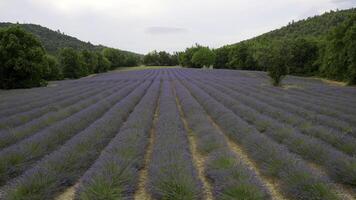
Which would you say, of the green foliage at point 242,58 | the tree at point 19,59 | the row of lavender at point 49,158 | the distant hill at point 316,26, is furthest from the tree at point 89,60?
the row of lavender at point 49,158

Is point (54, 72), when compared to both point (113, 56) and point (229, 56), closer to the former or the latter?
point (113, 56)

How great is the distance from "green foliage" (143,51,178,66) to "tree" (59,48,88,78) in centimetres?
4761

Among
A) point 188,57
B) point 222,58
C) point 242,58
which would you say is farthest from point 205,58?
point 242,58

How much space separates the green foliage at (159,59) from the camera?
9706 cm

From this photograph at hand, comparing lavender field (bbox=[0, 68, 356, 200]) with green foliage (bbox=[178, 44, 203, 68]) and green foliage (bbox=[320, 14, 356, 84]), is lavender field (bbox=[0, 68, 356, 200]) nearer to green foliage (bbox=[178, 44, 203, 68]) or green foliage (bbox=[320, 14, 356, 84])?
green foliage (bbox=[320, 14, 356, 84])

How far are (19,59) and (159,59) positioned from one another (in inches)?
2891

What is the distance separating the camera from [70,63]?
49.1m

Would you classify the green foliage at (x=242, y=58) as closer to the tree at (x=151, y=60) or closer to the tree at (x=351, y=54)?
the tree at (x=351, y=54)

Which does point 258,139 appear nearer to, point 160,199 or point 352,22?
point 160,199

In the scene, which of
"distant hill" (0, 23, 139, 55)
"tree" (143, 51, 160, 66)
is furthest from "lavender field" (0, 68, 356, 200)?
"tree" (143, 51, 160, 66)

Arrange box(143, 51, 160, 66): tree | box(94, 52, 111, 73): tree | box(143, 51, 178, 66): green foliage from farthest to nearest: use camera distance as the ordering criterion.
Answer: box(143, 51, 178, 66): green foliage, box(143, 51, 160, 66): tree, box(94, 52, 111, 73): tree

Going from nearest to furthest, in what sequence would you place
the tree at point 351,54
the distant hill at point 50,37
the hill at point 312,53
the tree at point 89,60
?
the hill at point 312,53, the tree at point 351,54, the tree at point 89,60, the distant hill at point 50,37

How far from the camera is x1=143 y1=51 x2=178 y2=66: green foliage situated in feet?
318

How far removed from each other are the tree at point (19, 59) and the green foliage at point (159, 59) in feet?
226
